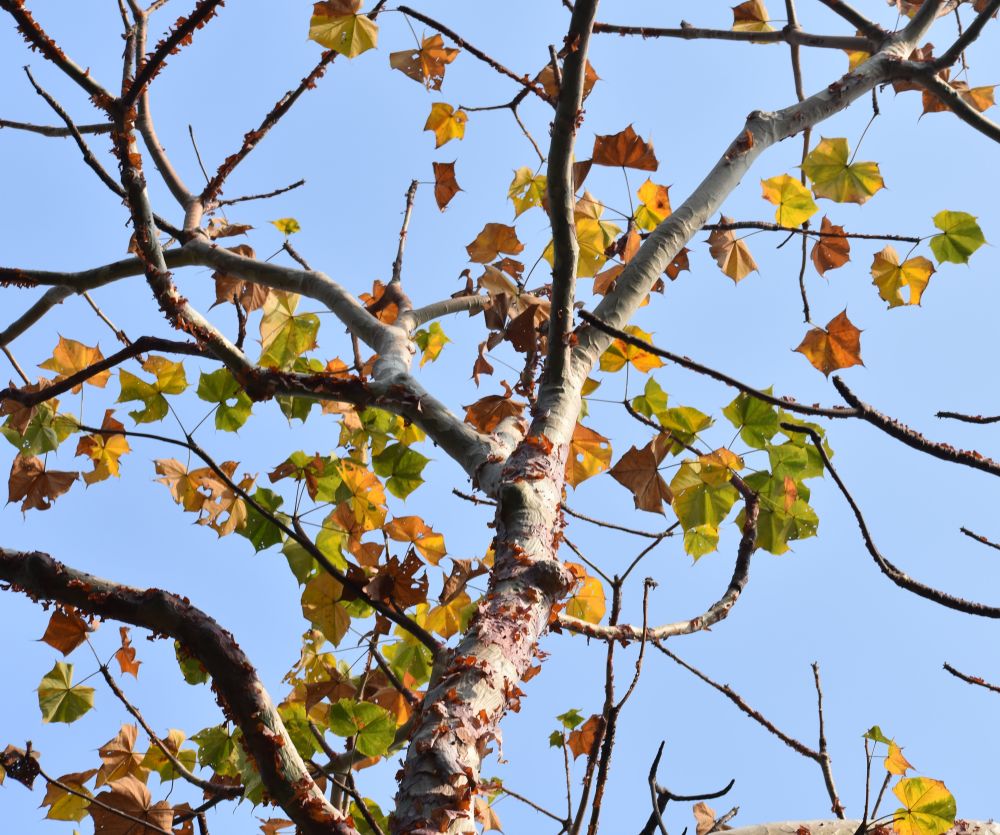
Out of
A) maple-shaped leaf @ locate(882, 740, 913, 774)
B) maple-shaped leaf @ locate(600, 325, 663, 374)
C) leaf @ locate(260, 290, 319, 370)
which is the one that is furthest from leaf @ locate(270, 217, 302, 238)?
maple-shaped leaf @ locate(882, 740, 913, 774)

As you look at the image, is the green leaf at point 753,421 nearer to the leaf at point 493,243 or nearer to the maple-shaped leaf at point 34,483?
the leaf at point 493,243

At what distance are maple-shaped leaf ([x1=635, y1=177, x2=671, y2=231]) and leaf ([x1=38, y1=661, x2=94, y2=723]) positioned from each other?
2776 millimetres

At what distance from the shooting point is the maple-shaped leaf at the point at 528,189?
3484 millimetres

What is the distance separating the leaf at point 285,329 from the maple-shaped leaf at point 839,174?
222cm

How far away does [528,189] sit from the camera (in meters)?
3.50

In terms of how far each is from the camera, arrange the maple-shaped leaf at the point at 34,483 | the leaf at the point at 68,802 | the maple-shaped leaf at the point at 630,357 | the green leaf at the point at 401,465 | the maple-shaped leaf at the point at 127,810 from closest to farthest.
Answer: the maple-shaped leaf at the point at 127,810 < the leaf at the point at 68,802 < the maple-shaped leaf at the point at 630,357 < the green leaf at the point at 401,465 < the maple-shaped leaf at the point at 34,483

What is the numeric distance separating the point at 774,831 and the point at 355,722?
1.09m

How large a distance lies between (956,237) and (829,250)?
0.48 m

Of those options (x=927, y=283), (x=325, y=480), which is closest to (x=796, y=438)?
(x=927, y=283)

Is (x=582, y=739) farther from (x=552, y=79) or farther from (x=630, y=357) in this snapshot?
(x=552, y=79)

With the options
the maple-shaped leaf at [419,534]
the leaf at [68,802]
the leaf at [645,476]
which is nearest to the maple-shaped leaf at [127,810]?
the leaf at [68,802]

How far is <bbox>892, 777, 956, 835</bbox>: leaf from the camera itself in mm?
1997

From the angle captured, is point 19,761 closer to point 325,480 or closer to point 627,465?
point 325,480

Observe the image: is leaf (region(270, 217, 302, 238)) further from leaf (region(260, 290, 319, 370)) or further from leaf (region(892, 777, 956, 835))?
leaf (region(892, 777, 956, 835))
